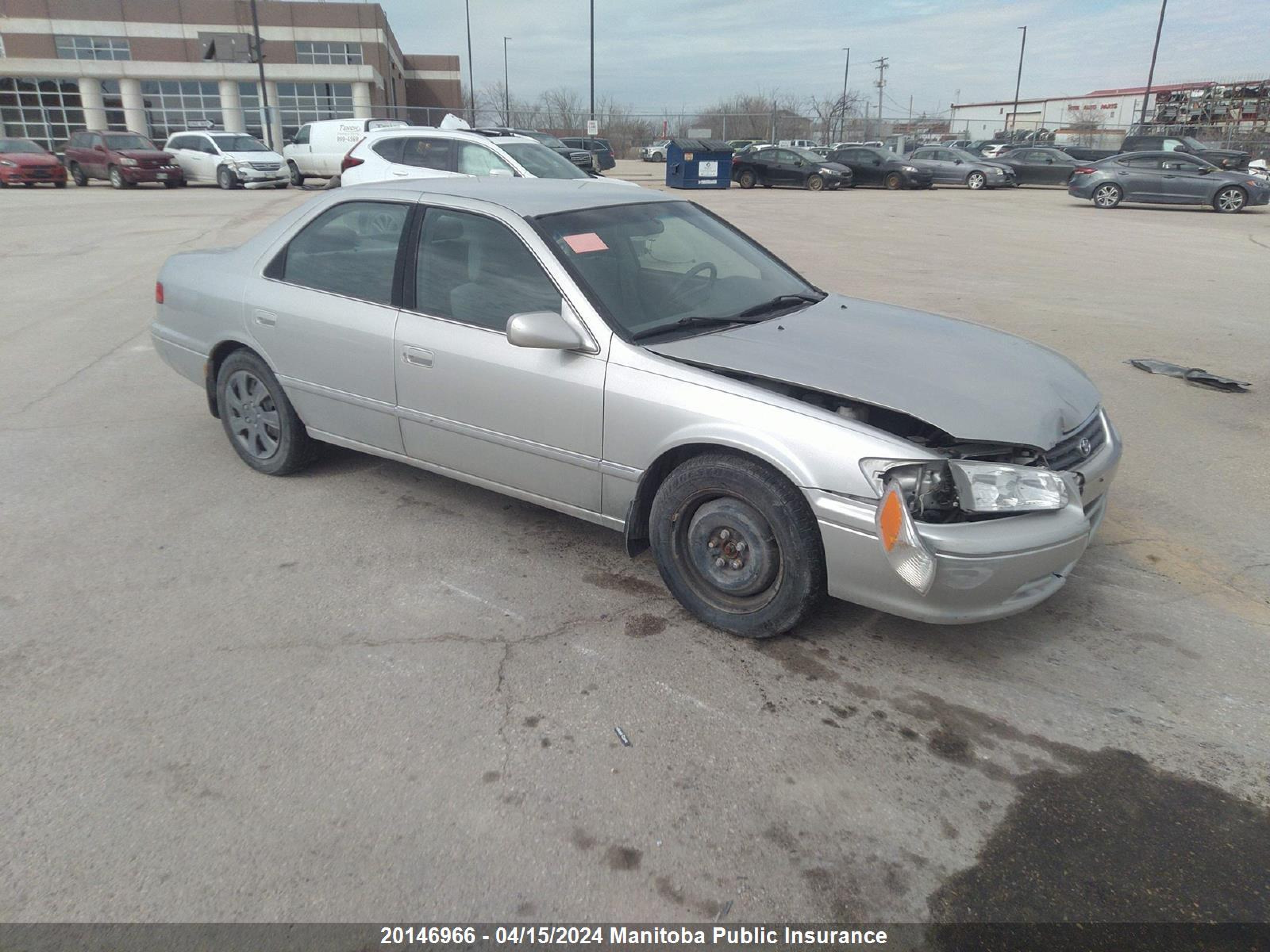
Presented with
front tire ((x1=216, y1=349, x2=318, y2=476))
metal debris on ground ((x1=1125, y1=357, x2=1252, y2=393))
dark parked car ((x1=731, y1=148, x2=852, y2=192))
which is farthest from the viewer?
dark parked car ((x1=731, y1=148, x2=852, y2=192))

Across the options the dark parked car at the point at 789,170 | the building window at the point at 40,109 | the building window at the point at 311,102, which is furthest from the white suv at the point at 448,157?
the building window at the point at 40,109

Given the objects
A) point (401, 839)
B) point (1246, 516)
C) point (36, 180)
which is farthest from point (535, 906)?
point (36, 180)

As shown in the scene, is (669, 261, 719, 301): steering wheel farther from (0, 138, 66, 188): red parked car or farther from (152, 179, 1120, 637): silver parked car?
(0, 138, 66, 188): red parked car

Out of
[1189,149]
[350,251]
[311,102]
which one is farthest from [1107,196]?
[311,102]

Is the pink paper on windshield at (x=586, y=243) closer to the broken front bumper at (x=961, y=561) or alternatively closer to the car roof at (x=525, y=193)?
the car roof at (x=525, y=193)

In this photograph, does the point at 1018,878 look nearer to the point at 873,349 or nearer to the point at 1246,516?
the point at 873,349

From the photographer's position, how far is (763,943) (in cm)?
219

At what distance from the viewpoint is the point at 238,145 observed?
26.3 metres

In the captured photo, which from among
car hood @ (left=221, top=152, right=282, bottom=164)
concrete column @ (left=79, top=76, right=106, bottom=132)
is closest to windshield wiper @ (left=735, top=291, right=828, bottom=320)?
car hood @ (left=221, top=152, right=282, bottom=164)

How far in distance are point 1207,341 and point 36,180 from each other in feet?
97.9

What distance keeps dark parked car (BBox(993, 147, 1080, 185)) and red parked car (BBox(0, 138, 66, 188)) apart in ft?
94.5

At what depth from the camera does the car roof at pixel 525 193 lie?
4133 mm

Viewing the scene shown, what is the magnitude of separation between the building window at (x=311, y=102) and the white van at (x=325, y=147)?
29.3 m

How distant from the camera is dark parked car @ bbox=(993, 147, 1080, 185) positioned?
29984 millimetres
